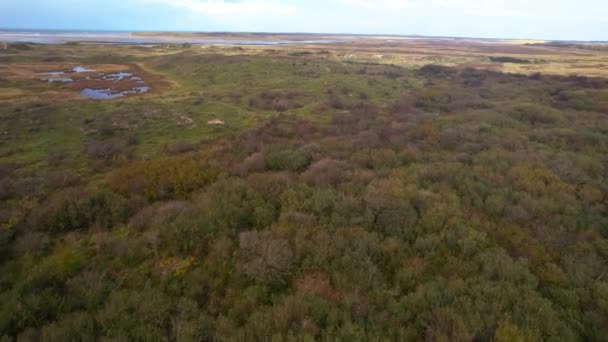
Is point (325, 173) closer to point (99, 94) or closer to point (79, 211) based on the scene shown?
point (79, 211)

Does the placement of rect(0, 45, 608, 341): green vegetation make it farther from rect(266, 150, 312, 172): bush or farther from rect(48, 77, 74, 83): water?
rect(48, 77, 74, 83): water

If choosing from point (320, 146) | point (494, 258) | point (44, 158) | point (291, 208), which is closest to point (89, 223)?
point (291, 208)

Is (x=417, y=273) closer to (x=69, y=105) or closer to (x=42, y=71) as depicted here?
(x=69, y=105)

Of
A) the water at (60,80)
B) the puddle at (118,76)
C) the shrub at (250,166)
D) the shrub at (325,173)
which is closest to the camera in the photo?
the shrub at (325,173)

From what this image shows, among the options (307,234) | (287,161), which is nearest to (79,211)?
(307,234)

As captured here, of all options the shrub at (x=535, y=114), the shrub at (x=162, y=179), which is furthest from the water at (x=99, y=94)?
the shrub at (x=535, y=114)

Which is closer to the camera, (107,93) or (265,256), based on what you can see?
(265,256)

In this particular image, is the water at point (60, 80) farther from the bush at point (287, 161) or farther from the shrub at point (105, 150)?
the bush at point (287, 161)

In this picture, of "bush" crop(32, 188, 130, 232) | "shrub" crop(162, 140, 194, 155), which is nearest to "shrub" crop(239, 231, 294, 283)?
"bush" crop(32, 188, 130, 232)
